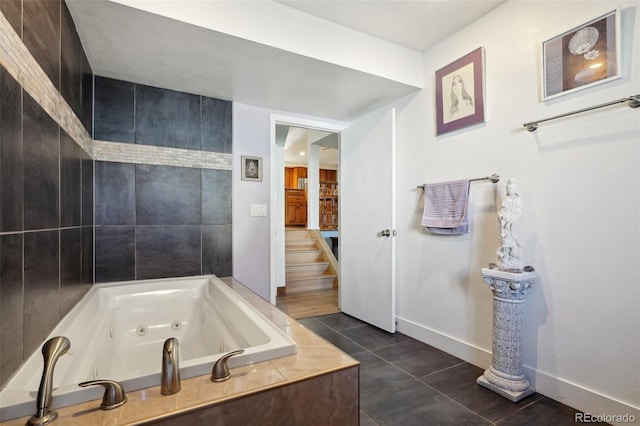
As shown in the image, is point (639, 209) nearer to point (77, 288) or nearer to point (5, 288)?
point (5, 288)

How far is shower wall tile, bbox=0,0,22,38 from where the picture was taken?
3.00ft

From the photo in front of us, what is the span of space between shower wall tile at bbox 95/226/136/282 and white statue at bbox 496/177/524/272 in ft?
8.54

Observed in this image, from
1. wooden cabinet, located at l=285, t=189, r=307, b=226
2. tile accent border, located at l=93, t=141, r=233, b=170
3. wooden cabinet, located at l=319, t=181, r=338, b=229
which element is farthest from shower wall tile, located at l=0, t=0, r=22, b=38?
wooden cabinet, located at l=285, t=189, r=307, b=226

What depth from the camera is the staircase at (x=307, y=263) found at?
4.30 m

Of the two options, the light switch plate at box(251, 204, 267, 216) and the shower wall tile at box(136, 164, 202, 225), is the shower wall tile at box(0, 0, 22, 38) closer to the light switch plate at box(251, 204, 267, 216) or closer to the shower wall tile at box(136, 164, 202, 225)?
the shower wall tile at box(136, 164, 202, 225)

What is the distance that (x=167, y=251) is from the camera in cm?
252

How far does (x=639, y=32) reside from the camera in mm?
1387

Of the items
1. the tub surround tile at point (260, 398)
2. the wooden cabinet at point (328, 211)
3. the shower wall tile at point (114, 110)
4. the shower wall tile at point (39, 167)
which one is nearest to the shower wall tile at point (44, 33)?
the shower wall tile at point (39, 167)

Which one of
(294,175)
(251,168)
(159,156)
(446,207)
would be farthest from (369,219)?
(294,175)

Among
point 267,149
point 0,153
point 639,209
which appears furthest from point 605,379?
point 267,149

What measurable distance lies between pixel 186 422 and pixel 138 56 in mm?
2149

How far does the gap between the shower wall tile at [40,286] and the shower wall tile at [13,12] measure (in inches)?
→ 26.8

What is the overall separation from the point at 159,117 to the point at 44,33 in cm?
130

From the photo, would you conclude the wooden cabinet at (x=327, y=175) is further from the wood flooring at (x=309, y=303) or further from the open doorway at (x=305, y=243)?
the wood flooring at (x=309, y=303)
